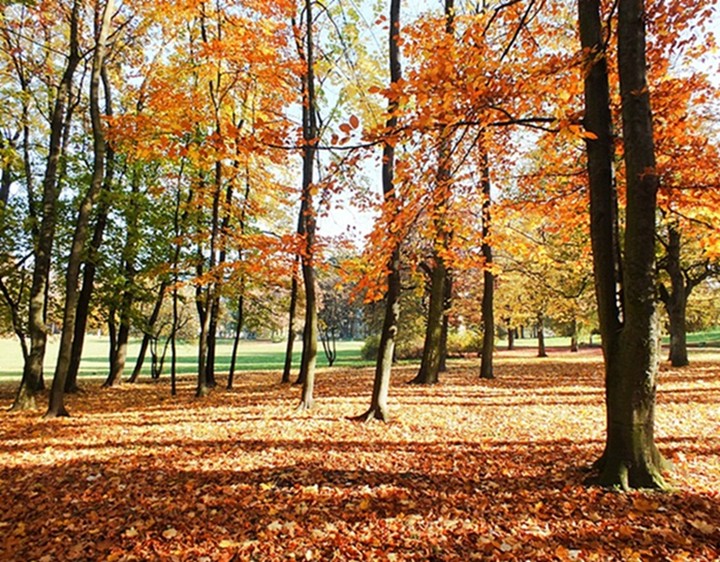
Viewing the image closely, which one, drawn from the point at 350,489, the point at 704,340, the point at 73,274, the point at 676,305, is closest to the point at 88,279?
the point at 73,274

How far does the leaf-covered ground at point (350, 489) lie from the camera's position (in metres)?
3.32

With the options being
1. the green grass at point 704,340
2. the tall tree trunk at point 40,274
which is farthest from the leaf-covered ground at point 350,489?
the green grass at point 704,340

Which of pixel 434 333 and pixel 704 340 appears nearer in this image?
pixel 434 333

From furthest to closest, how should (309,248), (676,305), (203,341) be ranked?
1. (676,305)
2. (203,341)
3. (309,248)

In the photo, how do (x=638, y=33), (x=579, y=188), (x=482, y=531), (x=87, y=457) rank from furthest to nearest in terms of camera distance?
(x=579, y=188) → (x=87, y=457) → (x=638, y=33) → (x=482, y=531)

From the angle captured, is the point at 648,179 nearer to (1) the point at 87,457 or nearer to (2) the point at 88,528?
(2) the point at 88,528

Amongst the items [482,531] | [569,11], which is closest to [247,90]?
[569,11]

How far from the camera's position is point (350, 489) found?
14.6 ft

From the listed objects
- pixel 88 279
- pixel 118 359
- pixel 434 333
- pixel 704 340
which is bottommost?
pixel 704 340

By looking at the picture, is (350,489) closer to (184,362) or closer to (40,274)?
(40,274)

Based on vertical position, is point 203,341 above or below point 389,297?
below

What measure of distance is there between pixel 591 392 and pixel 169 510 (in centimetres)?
977

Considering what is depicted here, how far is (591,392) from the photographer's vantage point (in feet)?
33.5

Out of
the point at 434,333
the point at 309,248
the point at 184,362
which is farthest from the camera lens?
the point at 184,362
